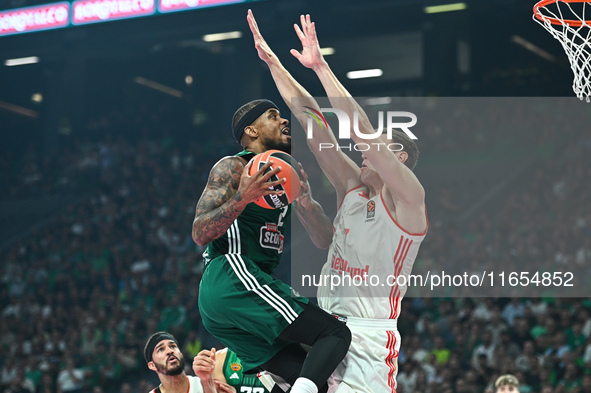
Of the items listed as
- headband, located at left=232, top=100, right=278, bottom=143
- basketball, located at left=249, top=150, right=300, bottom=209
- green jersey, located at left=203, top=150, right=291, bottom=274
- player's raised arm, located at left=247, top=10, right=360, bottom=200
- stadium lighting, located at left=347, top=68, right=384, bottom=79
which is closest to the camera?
basketball, located at left=249, top=150, right=300, bottom=209

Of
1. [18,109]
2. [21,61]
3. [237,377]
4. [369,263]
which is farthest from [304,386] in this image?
[18,109]

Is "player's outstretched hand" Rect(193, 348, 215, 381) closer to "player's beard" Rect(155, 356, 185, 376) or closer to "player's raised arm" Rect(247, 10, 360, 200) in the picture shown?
"player's beard" Rect(155, 356, 185, 376)

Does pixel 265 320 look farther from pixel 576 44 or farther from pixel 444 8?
pixel 444 8

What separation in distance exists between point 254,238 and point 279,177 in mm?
449

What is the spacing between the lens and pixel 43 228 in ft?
59.1

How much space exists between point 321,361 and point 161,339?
9.44 ft

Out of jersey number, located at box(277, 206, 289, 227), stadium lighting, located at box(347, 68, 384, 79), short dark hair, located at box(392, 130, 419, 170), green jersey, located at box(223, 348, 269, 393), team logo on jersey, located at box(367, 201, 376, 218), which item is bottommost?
green jersey, located at box(223, 348, 269, 393)

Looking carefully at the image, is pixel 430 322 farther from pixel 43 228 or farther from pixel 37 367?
pixel 43 228

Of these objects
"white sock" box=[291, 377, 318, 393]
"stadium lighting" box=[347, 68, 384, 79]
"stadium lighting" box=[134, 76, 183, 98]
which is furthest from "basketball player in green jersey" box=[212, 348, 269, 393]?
"stadium lighting" box=[134, 76, 183, 98]

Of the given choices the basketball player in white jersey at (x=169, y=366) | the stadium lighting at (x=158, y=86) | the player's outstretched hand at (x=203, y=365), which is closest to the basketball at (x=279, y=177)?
the player's outstretched hand at (x=203, y=365)

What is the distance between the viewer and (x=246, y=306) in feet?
11.6

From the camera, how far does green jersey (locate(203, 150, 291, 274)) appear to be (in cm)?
371

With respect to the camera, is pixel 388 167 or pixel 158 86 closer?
pixel 388 167

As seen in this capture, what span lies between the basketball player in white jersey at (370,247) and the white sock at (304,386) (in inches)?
22.2
